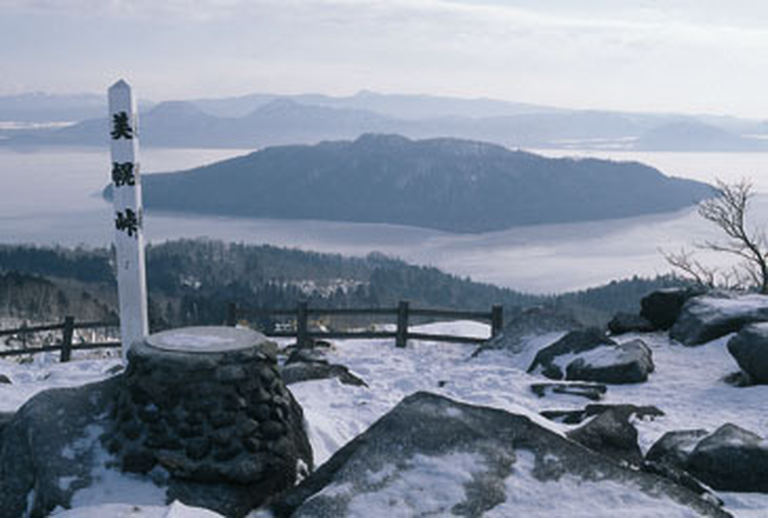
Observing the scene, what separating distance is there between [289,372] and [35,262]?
126 m

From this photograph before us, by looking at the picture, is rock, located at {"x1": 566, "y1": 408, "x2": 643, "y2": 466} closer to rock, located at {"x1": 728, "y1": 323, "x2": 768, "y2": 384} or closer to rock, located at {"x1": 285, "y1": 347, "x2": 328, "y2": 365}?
rock, located at {"x1": 728, "y1": 323, "x2": 768, "y2": 384}

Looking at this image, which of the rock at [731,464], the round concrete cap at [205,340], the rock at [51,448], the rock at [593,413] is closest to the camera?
the rock at [51,448]

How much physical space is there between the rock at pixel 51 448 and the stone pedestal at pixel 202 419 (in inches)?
9.6

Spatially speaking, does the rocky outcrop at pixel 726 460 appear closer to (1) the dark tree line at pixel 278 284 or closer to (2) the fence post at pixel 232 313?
(2) the fence post at pixel 232 313

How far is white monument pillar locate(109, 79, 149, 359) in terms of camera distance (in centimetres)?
1040

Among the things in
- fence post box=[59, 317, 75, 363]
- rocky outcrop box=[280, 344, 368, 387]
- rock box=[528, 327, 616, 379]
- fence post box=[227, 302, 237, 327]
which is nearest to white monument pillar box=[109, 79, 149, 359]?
rocky outcrop box=[280, 344, 368, 387]

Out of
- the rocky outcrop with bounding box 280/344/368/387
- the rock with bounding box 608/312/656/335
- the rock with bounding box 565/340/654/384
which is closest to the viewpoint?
the rocky outcrop with bounding box 280/344/368/387

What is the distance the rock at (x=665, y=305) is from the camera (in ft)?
46.8

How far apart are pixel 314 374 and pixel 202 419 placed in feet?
16.3

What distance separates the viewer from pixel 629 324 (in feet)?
47.5

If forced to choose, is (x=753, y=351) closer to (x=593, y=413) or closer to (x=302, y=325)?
(x=593, y=413)

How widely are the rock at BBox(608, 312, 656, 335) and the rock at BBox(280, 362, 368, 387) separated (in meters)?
6.46

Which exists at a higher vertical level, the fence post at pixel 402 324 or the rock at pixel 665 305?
the rock at pixel 665 305

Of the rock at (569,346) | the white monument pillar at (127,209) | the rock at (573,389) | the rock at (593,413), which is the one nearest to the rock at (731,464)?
the rock at (593,413)
